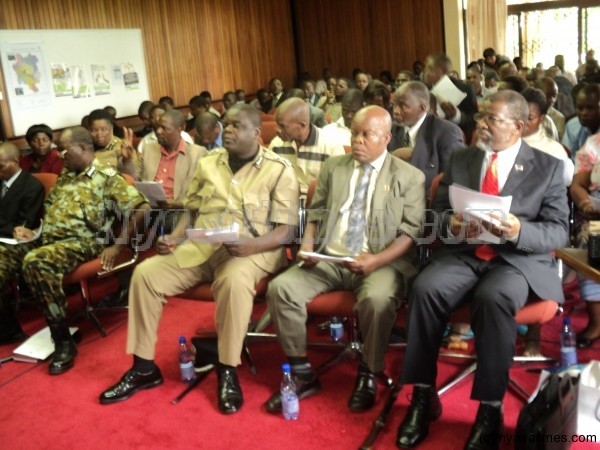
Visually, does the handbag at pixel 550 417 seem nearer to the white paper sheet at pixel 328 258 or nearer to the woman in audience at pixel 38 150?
the white paper sheet at pixel 328 258

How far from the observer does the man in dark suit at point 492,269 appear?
103 inches

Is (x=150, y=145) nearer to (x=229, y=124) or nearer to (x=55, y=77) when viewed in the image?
(x=229, y=124)

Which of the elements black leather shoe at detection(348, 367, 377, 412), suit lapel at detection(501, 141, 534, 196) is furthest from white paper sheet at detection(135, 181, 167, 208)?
suit lapel at detection(501, 141, 534, 196)

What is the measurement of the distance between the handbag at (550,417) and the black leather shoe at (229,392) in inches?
52.0

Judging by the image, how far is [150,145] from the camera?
5.14 meters

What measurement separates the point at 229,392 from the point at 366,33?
37.6 feet

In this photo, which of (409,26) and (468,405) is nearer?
(468,405)

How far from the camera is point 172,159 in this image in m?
5.02

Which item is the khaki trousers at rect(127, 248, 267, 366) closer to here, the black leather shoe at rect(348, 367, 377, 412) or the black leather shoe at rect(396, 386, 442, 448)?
the black leather shoe at rect(348, 367, 377, 412)

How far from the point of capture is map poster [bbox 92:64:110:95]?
334 inches

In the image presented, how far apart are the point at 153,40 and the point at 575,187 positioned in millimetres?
7754

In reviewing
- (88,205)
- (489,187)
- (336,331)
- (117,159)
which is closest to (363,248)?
(489,187)

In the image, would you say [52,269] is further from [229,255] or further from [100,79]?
[100,79]

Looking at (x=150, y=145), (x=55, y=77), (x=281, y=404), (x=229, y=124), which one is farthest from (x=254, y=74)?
(x=281, y=404)
